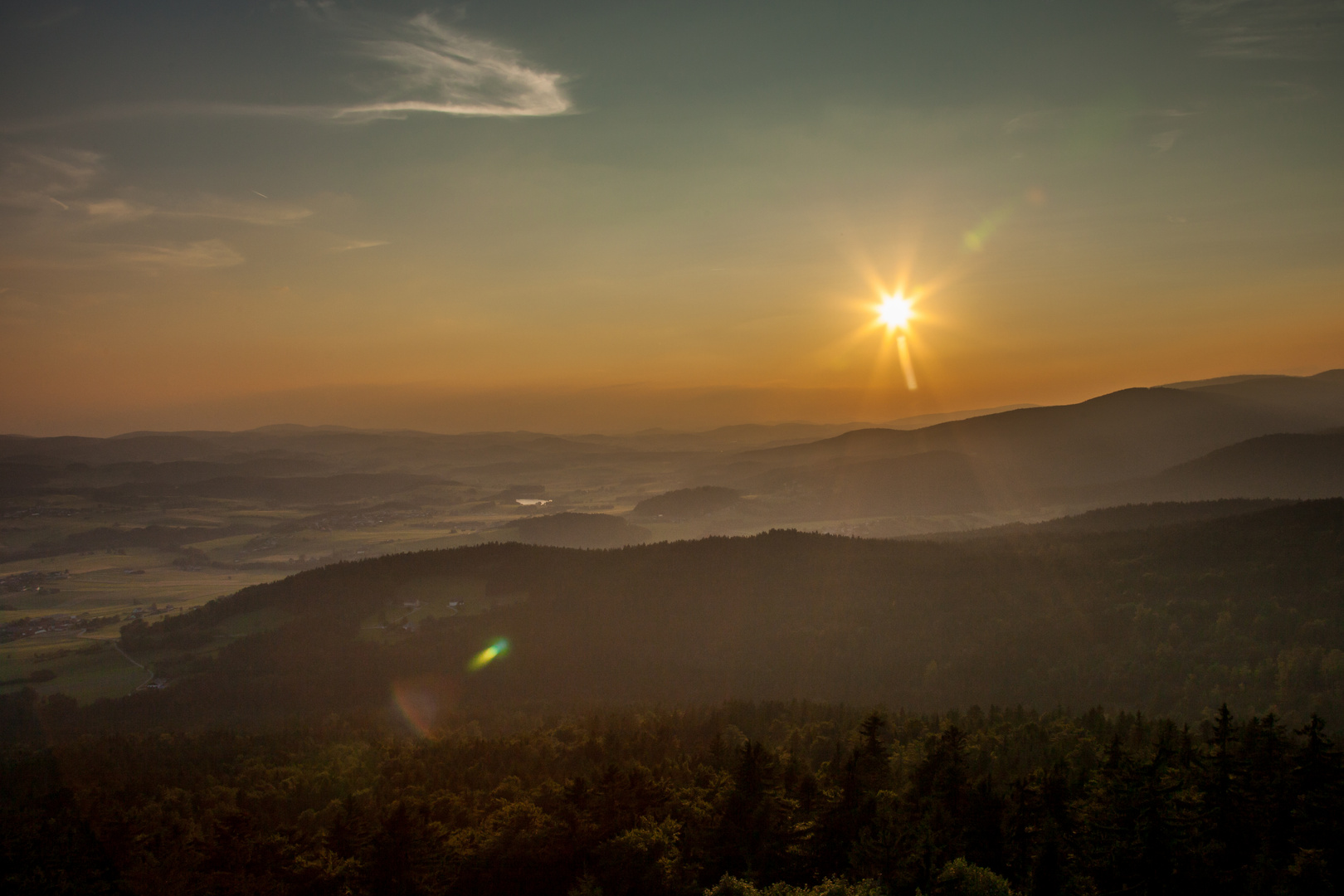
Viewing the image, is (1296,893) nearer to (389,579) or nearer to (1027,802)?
(1027,802)

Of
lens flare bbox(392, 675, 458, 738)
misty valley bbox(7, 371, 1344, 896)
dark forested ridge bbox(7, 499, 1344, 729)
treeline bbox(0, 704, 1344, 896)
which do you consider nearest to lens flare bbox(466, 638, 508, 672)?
misty valley bbox(7, 371, 1344, 896)

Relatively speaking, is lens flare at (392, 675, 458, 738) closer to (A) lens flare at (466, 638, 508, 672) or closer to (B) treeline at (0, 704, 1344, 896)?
(A) lens flare at (466, 638, 508, 672)

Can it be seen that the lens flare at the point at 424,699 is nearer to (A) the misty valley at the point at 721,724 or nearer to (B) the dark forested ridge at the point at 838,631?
(A) the misty valley at the point at 721,724

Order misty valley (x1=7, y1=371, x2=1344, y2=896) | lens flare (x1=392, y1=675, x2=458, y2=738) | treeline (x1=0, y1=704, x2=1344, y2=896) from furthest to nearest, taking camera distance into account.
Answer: lens flare (x1=392, y1=675, x2=458, y2=738) < misty valley (x1=7, y1=371, x2=1344, y2=896) < treeline (x1=0, y1=704, x2=1344, y2=896)

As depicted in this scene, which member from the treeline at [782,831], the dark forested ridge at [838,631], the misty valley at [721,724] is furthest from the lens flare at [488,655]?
the treeline at [782,831]

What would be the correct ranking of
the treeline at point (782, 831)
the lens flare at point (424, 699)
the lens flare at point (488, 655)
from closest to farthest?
the treeline at point (782, 831)
the lens flare at point (424, 699)
the lens flare at point (488, 655)
